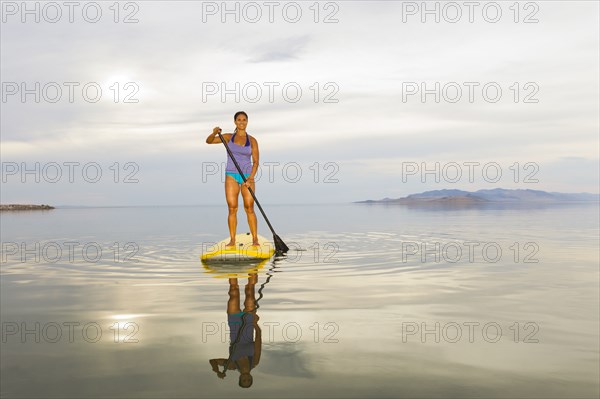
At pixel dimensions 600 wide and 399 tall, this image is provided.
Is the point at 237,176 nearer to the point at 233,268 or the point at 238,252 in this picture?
the point at 238,252

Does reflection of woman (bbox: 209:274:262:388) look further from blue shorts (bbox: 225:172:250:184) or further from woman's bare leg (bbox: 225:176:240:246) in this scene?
blue shorts (bbox: 225:172:250:184)

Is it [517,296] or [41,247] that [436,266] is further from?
[41,247]

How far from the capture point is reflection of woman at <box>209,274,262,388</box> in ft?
14.8

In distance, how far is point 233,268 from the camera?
11.2m

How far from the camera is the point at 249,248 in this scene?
12.6 meters

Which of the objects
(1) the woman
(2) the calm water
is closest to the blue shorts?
(1) the woman

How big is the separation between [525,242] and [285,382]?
50.9 ft

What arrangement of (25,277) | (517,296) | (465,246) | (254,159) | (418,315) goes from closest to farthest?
(418,315) → (517,296) → (25,277) → (254,159) → (465,246)

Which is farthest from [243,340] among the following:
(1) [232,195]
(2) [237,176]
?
(2) [237,176]

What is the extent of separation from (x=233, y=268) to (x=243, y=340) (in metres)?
5.94

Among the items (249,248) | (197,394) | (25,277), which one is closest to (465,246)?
(249,248)

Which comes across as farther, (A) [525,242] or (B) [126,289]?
(A) [525,242]

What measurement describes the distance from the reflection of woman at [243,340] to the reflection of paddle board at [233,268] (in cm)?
221

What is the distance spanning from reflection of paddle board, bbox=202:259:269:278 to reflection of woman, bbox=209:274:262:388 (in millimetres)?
2214
